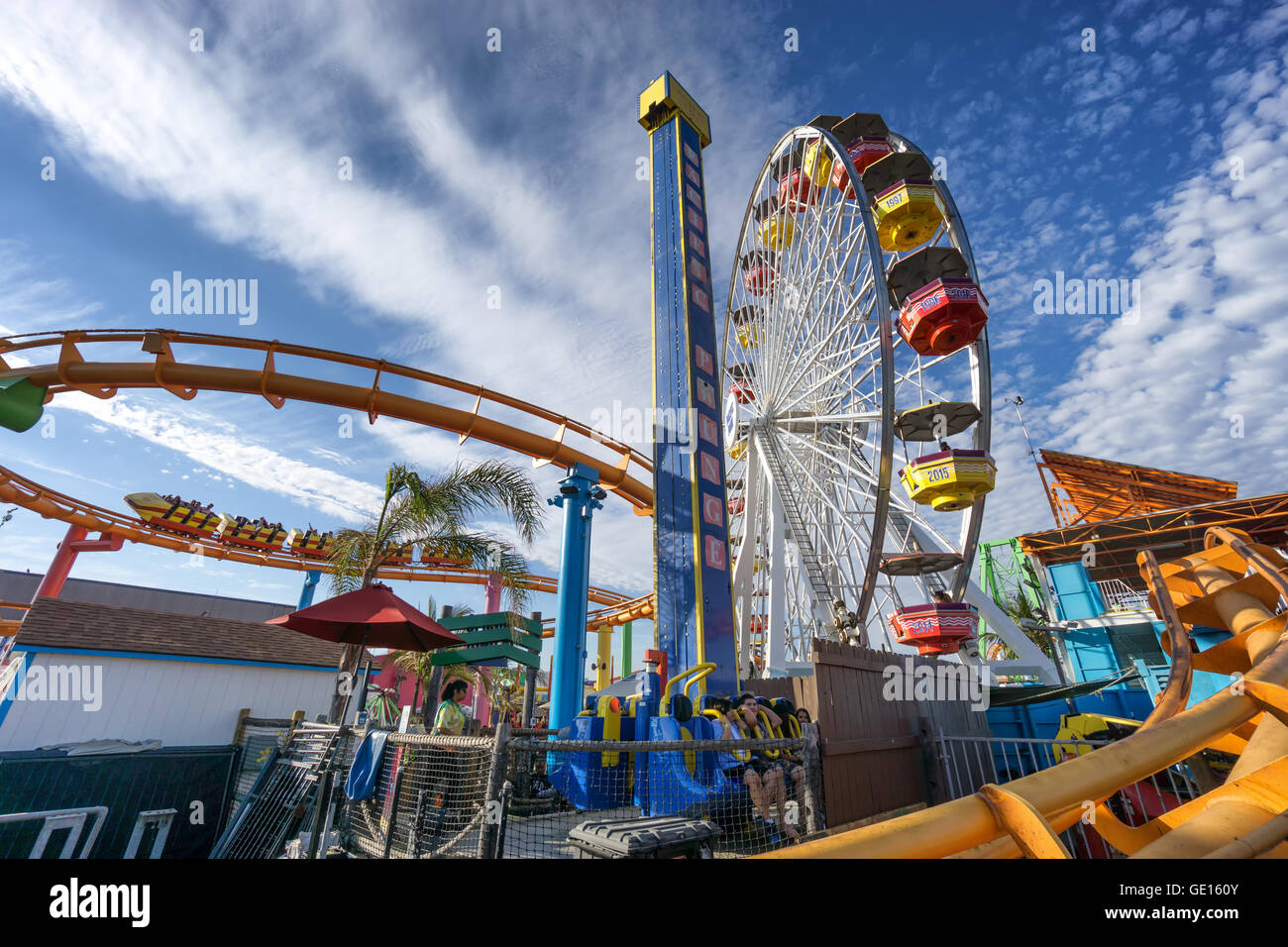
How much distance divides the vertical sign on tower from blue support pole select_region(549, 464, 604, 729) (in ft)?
5.00

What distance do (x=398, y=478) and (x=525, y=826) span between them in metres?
6.43

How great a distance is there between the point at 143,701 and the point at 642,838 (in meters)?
10.1

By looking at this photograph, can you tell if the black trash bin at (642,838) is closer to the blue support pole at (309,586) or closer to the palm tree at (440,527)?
the palm tree at (440,527)

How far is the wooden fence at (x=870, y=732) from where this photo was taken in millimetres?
5285

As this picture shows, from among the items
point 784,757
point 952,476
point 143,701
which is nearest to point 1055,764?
point 784,757

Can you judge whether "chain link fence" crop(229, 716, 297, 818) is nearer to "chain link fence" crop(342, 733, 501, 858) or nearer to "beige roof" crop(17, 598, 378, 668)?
"beige roof" crop(17, 598, 378, 668)

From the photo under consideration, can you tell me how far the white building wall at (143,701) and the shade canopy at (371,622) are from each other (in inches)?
74.6

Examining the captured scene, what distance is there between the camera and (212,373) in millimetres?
13250

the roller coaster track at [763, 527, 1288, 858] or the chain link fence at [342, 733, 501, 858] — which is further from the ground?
the roller coaster track at [763, 527, 1288, 858]

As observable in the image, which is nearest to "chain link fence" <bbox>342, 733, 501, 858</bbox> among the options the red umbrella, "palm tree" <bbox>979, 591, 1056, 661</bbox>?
the red umbrella

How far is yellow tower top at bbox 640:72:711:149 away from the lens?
664 inches

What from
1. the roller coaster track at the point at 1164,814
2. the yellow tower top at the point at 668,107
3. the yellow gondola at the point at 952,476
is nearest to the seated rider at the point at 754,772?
the roller coaster track at the point at 1164,814

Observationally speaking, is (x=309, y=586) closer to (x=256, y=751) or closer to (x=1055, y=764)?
(x=256, y=751)
